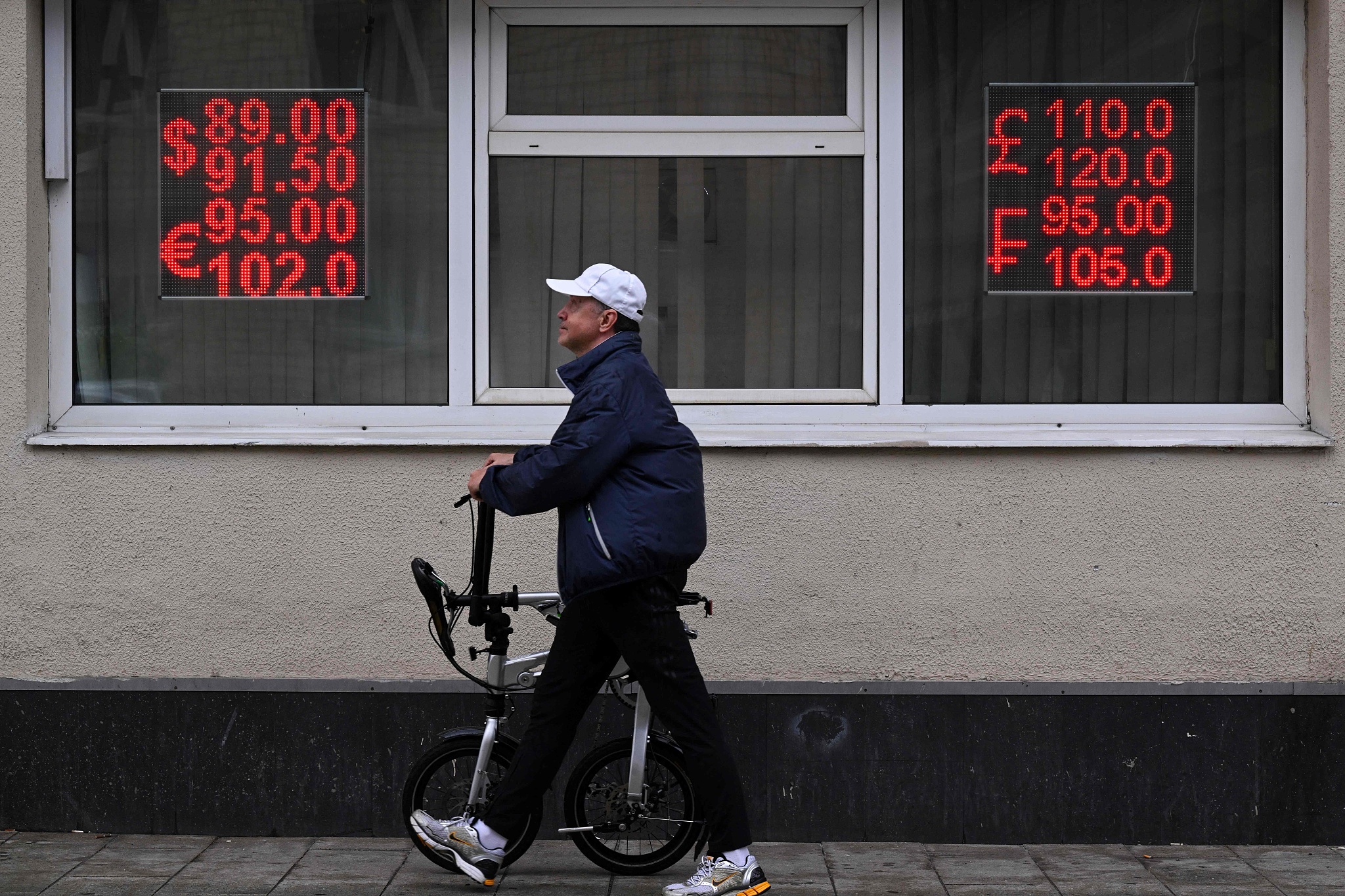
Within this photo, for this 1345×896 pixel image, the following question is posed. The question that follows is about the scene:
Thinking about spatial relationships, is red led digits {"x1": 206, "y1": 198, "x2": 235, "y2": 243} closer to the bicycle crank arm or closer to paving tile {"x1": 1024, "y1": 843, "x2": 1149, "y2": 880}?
the bicycle crank arm

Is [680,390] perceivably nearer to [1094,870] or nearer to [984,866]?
[984,866]

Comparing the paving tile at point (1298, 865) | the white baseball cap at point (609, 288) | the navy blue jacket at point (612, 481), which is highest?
the white baseball cap at point (609, 288)

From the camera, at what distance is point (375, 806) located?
18.5ft

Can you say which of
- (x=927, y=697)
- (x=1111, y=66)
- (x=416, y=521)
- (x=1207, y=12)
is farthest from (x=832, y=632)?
(x=1207, y=12)

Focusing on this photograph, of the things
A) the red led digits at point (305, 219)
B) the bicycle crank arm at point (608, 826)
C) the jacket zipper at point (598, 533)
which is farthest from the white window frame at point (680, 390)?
the bicycle crank arm at point (608, 826)

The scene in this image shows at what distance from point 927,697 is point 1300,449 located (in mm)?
1680

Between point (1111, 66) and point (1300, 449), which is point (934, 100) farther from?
point (1300, 449)

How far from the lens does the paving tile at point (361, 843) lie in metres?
5.52

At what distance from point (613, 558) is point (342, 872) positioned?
164 cm

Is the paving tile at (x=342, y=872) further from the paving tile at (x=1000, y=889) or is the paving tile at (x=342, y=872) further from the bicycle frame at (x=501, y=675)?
the paving tile at (x=1000, y=889)

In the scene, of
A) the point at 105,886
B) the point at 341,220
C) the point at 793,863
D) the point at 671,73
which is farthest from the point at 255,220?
the point at 793,863

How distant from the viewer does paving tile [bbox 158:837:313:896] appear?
4.97 meters

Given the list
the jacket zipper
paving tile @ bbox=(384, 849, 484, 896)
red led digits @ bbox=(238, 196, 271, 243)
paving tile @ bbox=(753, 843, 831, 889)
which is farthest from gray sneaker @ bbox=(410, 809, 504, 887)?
red led digits @ bbox=(238, 196, 271, 243)

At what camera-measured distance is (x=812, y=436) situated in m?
5.68
